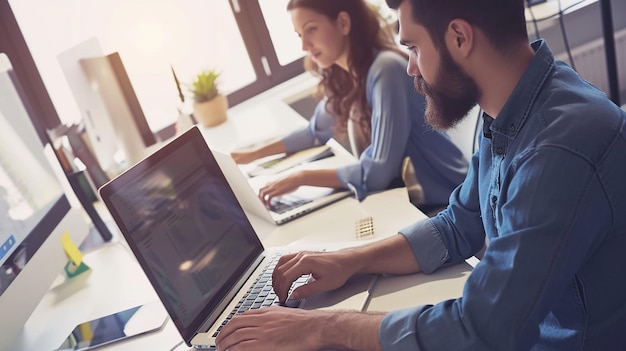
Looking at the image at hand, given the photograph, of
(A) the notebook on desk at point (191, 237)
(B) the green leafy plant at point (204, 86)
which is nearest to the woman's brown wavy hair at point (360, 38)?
(A) the notebook on desk at point (191, 237)

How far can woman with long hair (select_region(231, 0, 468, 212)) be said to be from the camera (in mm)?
1736

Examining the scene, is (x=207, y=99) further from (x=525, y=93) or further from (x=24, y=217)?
(x=525, y=93)

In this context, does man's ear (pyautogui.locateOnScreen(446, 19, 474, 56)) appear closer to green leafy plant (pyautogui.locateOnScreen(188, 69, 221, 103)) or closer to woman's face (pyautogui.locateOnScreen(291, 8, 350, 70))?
woman's face (pyautogui.locateOnScreen(291, 8, 350, 70))

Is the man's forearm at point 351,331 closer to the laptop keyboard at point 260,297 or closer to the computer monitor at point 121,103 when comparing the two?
the laptop keyboard at point 260,297

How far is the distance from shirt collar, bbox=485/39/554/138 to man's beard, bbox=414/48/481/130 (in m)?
0.08

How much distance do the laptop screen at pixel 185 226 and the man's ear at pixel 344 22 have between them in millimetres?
840

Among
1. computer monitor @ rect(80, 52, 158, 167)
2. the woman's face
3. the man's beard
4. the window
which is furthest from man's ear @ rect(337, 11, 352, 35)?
the window

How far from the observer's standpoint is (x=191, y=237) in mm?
1177

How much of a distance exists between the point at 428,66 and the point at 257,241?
52 cm

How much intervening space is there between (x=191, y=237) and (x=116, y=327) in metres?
0.32

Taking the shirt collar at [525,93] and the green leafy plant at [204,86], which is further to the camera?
the green leafy plant at [204,86]

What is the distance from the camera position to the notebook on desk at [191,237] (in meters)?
1.08

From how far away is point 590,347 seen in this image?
946 mm

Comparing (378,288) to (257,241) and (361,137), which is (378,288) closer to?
(257,241)
